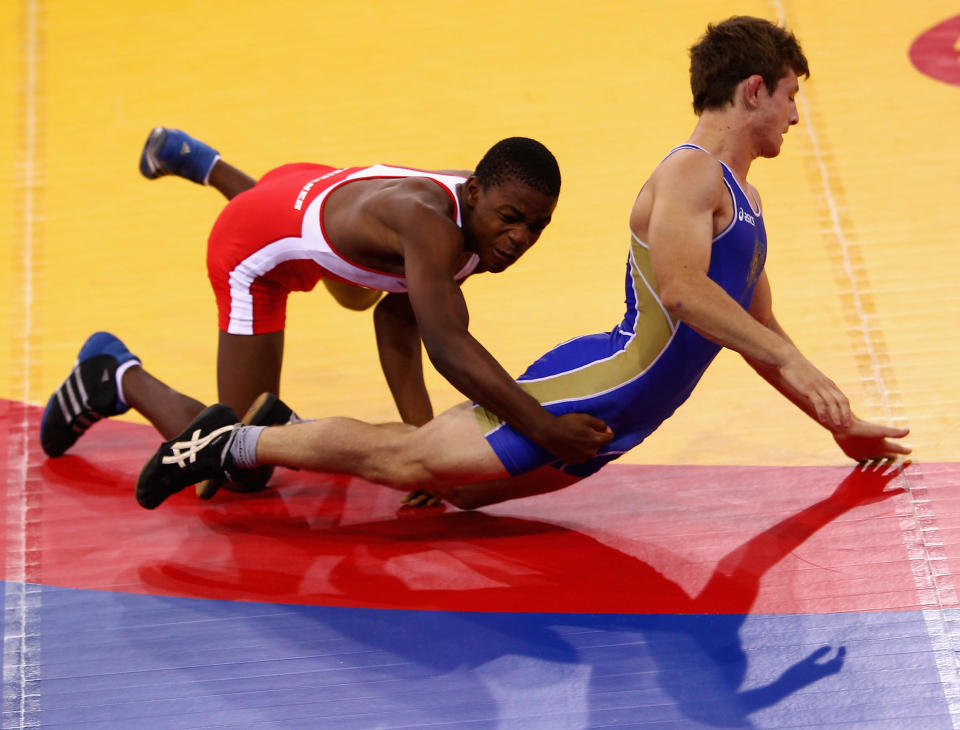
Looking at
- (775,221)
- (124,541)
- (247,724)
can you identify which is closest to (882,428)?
(775,221)

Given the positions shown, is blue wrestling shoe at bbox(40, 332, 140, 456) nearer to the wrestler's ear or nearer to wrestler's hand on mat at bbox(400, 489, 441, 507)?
→ wrestler's hand on mat at bbox(400, 489, 441, 507)

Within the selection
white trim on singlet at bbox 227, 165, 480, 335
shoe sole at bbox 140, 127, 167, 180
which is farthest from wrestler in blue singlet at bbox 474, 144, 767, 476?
shoe sole at bbox 140, 127, 167, 180

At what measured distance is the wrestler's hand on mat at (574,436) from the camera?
271cm

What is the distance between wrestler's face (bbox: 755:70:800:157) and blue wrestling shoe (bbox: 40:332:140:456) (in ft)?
5.90

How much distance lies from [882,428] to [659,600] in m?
0.75

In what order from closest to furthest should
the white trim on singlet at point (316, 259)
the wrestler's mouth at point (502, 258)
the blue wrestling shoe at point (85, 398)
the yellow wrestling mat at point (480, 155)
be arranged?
1. the wrestler's mouth at point (502, 258)
2. the white trim on singlet at point (316, 259)
3. the blue wrestling shoe at point (85, 398)
4. the yellow wrestling mat at point (480, 155)

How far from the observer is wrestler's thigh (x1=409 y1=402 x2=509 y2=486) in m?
2.80

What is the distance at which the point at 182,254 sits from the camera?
4.07m

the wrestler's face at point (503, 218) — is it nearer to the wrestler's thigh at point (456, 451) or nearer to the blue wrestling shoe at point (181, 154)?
the wrestler's thigh at point (456, 451)

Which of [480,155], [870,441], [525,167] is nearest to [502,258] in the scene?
[525,167]

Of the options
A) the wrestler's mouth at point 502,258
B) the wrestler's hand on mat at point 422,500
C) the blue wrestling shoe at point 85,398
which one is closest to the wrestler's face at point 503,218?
the wrestler's mouth at point 502,258

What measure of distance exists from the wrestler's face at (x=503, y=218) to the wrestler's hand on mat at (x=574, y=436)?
42cm

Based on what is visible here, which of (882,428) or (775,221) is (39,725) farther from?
(775,221)

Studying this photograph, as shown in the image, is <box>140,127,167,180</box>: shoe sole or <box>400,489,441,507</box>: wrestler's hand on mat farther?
<box>140,127,167,180</box>: shoe sole
